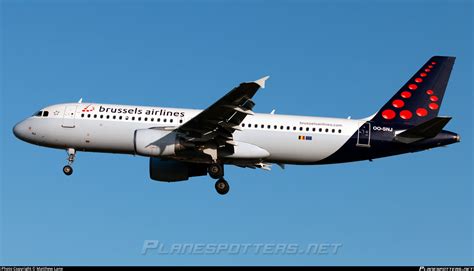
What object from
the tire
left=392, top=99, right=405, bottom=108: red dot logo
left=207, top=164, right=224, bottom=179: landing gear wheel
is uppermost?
the tire

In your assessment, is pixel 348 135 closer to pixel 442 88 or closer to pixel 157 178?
pixel 442 88

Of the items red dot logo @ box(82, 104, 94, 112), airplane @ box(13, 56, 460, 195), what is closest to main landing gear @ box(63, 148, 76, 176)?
airplane @ box(13, 56, 460, 195)

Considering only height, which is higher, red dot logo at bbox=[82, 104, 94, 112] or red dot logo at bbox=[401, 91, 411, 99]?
red dot logo at bbox=[82, 104, 94, 112]

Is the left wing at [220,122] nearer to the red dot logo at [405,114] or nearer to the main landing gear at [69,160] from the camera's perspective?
the main landing gear at [69,160]

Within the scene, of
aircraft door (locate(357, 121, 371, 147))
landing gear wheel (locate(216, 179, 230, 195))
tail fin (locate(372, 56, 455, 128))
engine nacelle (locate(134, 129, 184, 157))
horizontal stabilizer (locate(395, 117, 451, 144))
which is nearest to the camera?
horizontal stabilizer (locate(395, 117, 451, 144))

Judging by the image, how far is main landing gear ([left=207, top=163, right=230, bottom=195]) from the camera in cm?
4928

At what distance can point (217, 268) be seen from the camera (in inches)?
1539

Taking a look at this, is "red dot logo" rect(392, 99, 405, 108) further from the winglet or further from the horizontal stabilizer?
the winglet

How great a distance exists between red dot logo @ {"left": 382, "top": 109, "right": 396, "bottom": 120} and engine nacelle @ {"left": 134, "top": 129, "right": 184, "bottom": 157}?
39.0 ft

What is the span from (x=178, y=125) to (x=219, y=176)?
3666mm

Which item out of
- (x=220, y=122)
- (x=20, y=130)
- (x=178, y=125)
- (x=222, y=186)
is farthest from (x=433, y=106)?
(x=20, y=130)

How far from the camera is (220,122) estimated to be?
46875mm

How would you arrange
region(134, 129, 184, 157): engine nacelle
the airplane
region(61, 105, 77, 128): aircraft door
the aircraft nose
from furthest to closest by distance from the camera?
the aircraft nose → region(61, 105, 77, 128): aircraft door → the airplane → region(134, 129, 184, 157): engine nacelle

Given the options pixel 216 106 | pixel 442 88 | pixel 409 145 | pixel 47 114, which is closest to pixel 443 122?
pixel 409 145
